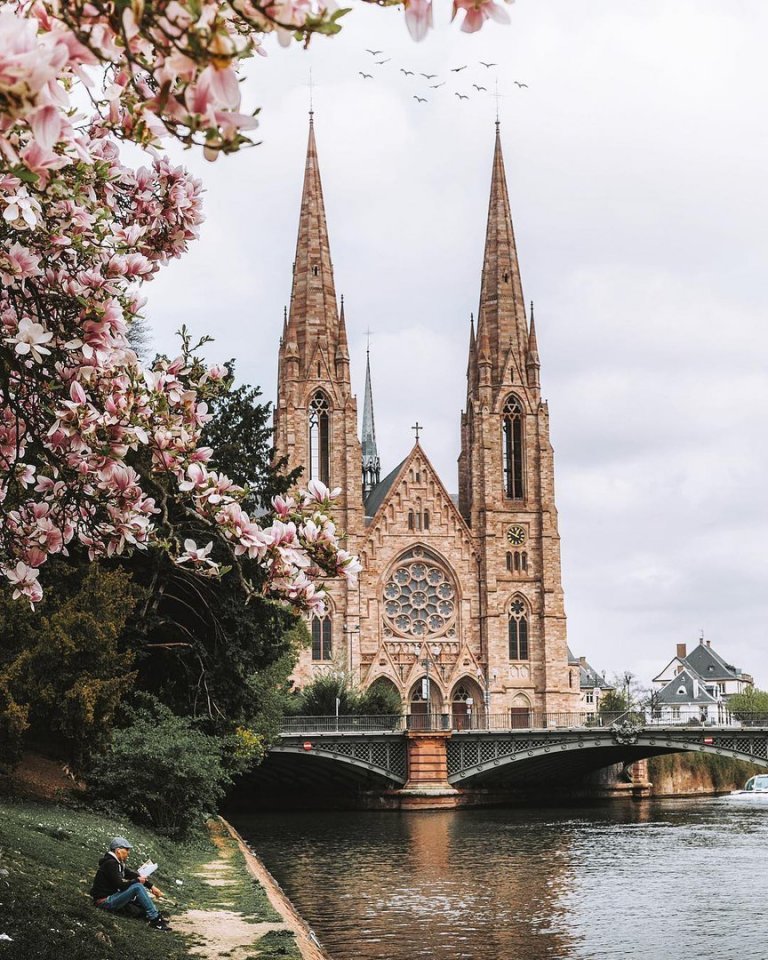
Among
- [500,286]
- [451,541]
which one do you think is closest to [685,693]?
[451,541]

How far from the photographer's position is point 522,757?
51.0m

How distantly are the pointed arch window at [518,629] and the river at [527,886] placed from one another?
26.1m

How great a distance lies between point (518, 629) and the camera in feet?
231

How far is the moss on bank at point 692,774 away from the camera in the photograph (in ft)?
209

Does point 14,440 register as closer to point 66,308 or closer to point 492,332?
point 66,308

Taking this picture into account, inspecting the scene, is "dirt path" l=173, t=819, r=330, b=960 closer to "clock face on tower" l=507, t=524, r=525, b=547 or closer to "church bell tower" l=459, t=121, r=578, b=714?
"church bell tower" l=459, t=121, r=578, b=714

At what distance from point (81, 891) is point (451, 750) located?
4107cm

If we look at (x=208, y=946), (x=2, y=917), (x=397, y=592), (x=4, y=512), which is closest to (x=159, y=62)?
(x=4, y=512)

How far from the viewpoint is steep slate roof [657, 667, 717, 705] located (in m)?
98.4

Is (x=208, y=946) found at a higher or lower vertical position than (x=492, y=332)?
lower

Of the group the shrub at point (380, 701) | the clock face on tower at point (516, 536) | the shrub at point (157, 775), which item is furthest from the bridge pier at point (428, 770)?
the shrub at point (157, 775)

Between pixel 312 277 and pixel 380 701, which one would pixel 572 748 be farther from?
pixel 312 277

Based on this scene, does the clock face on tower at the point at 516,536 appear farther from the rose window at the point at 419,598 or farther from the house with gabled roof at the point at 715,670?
the house with gabled roof at the point at 715,670

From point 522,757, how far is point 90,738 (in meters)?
31.2
